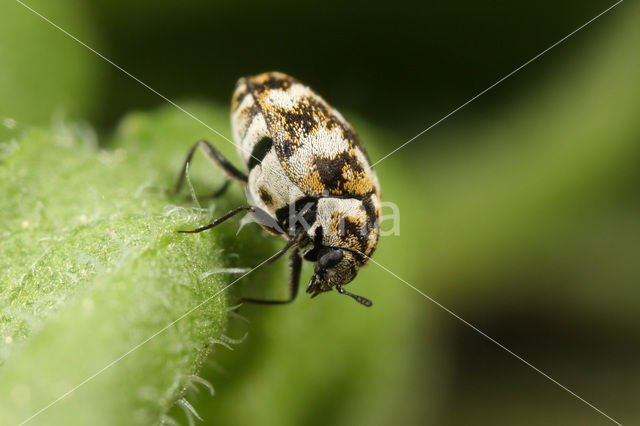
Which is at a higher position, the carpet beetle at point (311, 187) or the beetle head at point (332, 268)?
the carpet beetle at point (311, 187)

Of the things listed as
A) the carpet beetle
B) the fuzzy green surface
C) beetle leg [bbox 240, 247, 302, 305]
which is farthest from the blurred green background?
the fuzzy green surface

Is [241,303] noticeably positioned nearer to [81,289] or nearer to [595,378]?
[81,289]

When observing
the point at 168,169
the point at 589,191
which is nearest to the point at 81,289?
the point at 168,169

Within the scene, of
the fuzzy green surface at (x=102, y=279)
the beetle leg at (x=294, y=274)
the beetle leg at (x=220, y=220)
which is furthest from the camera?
the beetle leg at (x=294, y=274)

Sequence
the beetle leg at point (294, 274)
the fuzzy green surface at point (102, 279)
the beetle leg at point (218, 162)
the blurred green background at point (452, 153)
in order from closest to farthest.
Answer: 1. the fuzzy green surface at point (102, 279)
2. the beetle leg at point (294, 274)
3. the beetle leg at point (218, 162)
4. the blurred green background at point (452, 153)

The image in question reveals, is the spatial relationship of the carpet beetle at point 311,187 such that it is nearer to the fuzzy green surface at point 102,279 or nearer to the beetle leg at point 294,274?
the beetle leg at point 294,274

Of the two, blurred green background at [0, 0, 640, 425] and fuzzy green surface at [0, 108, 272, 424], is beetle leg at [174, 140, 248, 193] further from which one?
blurred green background at [0, 0, 640, 425]

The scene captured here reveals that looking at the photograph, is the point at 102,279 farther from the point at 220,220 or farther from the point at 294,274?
the point at 294,274

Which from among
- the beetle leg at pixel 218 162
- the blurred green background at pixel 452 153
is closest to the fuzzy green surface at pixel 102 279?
the beetle leg at pixel 218 162
